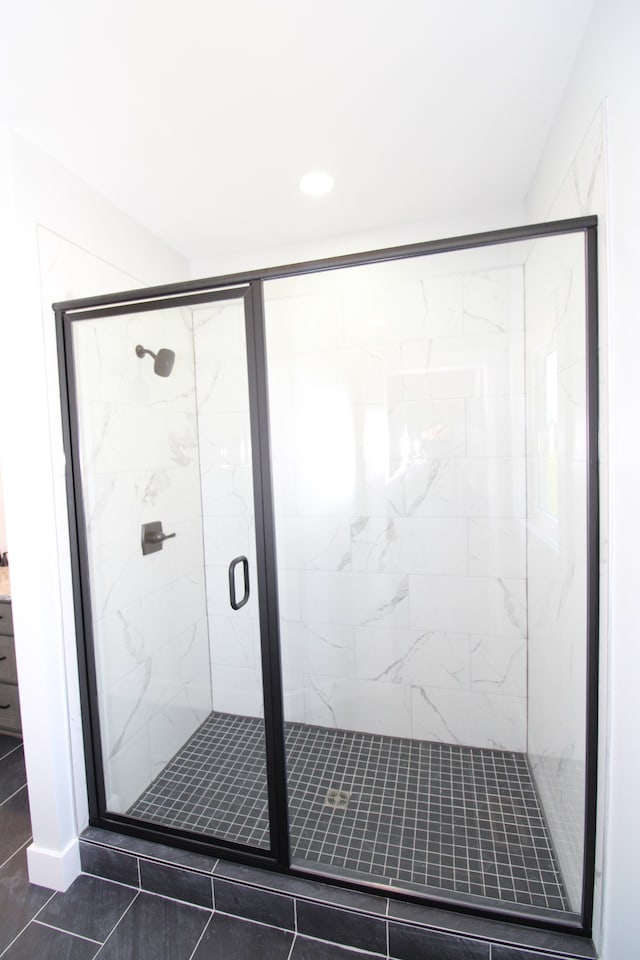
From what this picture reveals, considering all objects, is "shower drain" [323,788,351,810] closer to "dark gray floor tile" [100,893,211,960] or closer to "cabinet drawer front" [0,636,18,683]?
"dark gray floor tile" [100,893,211,960]

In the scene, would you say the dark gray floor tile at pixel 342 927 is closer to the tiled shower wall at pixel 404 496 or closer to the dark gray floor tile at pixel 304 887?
the dark gray floor tile at pixel 304 887

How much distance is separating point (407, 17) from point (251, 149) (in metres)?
0.65

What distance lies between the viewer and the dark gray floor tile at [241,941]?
4.34ft

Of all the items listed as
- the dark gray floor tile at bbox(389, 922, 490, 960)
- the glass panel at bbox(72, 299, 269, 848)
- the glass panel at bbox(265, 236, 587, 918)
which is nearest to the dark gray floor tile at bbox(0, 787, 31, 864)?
the glass panel at bbox(72, 299, 269, 848)

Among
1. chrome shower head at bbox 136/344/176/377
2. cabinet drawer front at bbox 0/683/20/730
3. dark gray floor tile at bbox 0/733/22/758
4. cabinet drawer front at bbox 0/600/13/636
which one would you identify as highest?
chrome shower head at bbox 136/344/176/377

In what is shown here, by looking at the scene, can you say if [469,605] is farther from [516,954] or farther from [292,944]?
[292,944]

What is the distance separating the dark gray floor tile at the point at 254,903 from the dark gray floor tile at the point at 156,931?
0.26ft

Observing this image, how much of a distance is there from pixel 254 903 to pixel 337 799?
48 cm

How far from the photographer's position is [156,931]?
1.40 m

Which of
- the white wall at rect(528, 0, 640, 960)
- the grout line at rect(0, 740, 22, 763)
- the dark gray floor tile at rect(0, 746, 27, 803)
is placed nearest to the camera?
the white wall at rect(528, 0, 640, 960)

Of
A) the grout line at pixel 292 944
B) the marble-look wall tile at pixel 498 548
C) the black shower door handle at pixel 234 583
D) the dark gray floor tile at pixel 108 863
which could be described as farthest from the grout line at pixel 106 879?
the marble-look wall tile at pixel 498 548

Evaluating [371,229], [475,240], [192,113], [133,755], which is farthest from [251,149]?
[133,755]

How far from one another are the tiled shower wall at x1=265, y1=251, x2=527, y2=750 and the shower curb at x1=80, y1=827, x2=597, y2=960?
86cm

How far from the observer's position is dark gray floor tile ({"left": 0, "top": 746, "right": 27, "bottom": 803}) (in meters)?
2.03
